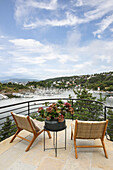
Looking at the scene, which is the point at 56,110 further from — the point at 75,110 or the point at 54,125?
the point at 75,110

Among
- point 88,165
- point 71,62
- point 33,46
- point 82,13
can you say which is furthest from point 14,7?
point 88,165

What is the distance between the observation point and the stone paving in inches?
75.2

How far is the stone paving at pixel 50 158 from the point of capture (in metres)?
1.91

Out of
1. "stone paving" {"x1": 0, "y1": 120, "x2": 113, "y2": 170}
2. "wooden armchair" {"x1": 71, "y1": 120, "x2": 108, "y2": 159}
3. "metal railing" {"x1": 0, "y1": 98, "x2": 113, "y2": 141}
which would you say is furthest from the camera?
"metal railing" {"x1": 0, "y1": 98, "x2": 113, "y2": 141}

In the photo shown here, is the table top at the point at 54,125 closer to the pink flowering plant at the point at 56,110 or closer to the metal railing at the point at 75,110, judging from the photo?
the pink flowering plant at the point at 56,110

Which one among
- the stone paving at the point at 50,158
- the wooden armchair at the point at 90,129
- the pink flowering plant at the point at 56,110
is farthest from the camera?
the pink flowering plant at the point at 56,110

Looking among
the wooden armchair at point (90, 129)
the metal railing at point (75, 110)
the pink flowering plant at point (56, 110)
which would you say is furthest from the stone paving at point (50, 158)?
the pink flowering plant at point (56, 110)

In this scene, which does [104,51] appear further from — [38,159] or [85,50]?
[38,159]

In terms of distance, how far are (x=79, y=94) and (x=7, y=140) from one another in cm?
781

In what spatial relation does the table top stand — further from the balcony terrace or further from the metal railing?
the metal railing

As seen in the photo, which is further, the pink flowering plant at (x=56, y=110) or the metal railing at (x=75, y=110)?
the metal railing at (x=75, y=110)

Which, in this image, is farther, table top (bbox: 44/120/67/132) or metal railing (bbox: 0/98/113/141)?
metal railing (bbox: 0/98/113/141)

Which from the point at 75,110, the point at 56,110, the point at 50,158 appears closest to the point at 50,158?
the point at 50,158

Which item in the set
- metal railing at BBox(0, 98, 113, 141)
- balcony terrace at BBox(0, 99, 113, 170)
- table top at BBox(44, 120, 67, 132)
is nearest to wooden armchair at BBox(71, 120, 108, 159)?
balcony terrace at BBox(0, 99, 113, 170)
